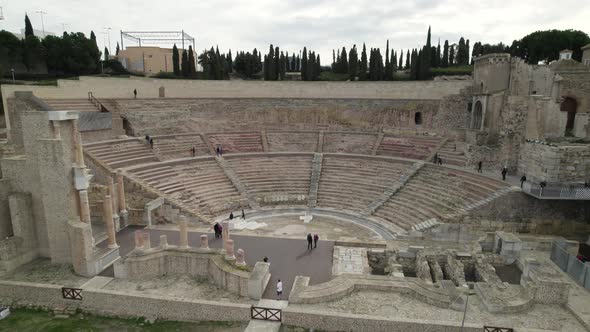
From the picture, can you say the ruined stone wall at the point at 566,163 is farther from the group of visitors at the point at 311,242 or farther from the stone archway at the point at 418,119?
the stone archway at the point at 418,119

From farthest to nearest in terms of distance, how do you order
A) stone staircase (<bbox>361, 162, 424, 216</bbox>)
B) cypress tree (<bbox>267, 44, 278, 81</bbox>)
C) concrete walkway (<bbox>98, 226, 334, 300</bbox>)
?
cypress tree (<bbox>267, 44, 278, 81</bbox>) → stone staircase (<bbox>361, 162, 424, 216</bbox>) → concrete walkway (<bbox>98, 226, 334, 300</bbox>)

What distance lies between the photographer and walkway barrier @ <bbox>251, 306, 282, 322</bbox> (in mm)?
10016

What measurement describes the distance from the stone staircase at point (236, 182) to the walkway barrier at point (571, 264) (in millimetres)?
14326

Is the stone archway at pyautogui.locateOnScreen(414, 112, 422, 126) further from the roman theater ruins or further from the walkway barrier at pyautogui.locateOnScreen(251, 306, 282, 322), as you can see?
the walkway barrier at pyautogui.locateOnScreen(251, 306, 282, 322)

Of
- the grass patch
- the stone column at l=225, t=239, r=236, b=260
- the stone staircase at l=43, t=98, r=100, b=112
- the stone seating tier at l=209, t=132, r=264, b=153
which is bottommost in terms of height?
the grass patch

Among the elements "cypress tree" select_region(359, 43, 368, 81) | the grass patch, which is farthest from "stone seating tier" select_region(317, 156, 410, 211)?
"cypress tree" select_region(359, 43, 368, 81)

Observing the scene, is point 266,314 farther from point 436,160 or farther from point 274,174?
point 436,160

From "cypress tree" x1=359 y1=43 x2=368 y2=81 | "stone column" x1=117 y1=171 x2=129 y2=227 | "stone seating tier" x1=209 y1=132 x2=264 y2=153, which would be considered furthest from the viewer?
"cypress tree" x1=359 y1=43 x2=368 y2=81

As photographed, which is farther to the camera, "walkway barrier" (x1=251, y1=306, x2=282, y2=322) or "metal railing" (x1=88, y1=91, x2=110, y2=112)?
"metal railing" (x1=88, y1=91, x2=110, y2=112)

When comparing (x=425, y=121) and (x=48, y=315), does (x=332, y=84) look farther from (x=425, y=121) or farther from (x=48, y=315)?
(x=48, y=315)

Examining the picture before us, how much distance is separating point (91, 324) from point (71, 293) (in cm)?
136

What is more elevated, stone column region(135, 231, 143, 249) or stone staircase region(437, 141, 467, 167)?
stone staircase region(437, 141, 467, 167)

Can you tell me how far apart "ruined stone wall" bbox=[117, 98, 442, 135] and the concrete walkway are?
1242 cm

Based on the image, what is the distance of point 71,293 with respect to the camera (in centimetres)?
1113
